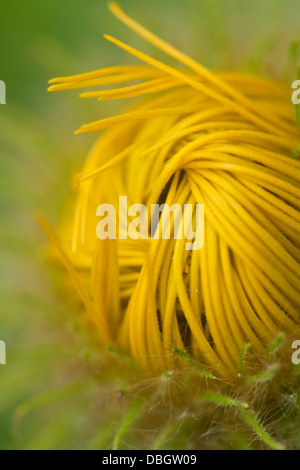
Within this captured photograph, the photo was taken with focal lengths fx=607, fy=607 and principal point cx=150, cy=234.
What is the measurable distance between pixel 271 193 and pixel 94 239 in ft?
1.52

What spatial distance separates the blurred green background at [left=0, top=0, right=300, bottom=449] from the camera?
5.56 feet

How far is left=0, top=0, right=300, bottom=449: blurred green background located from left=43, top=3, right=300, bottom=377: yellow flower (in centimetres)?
30

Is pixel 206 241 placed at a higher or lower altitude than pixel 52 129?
lower

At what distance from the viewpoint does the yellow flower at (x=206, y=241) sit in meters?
1.33

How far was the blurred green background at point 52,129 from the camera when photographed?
169 centimetres

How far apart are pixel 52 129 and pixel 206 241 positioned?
913 millimetres

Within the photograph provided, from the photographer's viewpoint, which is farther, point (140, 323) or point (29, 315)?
point (29, 315)

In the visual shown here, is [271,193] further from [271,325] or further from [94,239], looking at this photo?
[94,239]

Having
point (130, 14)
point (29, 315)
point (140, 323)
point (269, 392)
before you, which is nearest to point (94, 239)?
point (140, 323)

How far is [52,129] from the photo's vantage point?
203 centimetres

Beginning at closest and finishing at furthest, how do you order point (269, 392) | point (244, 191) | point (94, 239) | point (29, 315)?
point (244, 191) < point (269, 392) < point (94, 239) < point (29, 315)

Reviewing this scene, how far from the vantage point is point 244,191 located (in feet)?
4.36

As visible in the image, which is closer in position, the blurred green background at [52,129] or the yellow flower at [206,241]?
the yellow flower at [206,241]

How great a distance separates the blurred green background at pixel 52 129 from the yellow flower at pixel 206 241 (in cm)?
30
